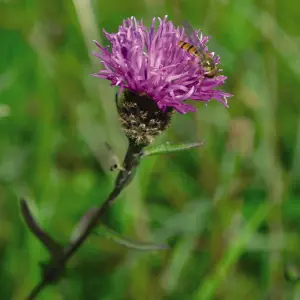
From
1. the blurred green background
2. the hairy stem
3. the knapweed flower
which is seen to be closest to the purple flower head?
the knapweed flower

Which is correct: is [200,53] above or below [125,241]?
above

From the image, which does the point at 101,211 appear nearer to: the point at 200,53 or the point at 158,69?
the point at 158,69

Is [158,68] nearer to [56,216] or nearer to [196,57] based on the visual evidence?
[196,57]

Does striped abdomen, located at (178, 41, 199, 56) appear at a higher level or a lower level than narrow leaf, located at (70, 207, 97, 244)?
higher

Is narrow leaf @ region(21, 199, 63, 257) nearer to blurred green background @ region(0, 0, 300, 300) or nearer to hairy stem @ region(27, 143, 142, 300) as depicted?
hairy stem @ region(27, 143, 142, 300)

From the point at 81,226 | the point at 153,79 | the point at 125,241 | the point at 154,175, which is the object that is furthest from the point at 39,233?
the point at 154,175

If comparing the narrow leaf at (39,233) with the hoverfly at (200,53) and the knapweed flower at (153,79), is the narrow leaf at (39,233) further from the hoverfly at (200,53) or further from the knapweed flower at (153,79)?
the hoverfly at (200,53)

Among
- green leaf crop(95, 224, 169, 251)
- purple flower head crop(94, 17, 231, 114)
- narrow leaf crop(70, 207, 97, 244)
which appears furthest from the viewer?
narrow leaf crop(70, 207, 97, 244)
